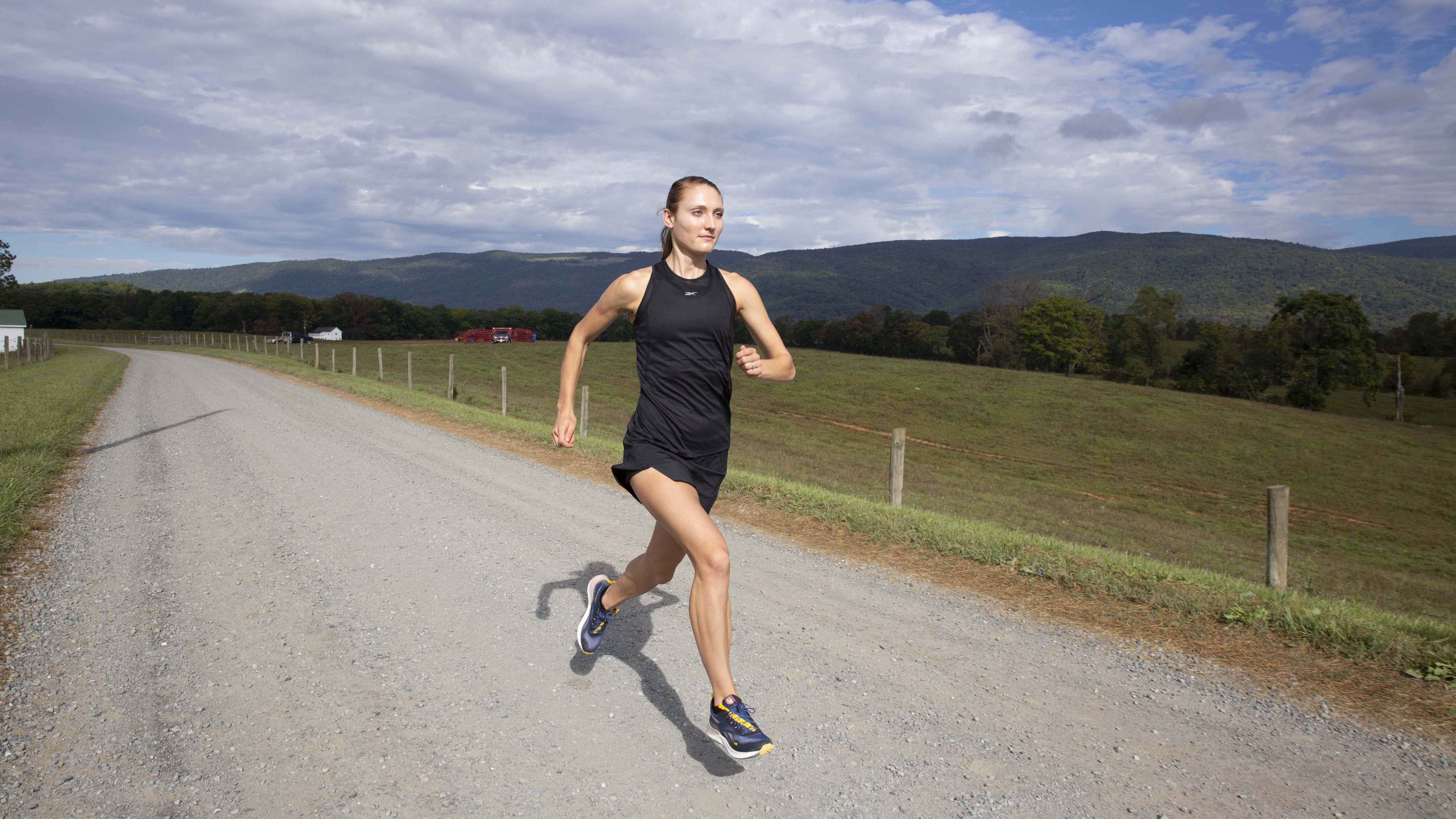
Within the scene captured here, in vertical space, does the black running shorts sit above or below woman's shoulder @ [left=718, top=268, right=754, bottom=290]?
below

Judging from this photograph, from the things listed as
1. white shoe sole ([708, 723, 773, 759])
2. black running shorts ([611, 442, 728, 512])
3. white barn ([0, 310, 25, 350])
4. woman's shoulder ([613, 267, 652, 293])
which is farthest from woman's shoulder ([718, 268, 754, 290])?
white barn ([0, 310, 25, 350])

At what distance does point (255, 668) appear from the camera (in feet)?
12.7

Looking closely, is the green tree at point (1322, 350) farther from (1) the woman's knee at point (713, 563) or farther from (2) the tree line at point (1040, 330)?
(1) the woman's knee at point (713, 563)

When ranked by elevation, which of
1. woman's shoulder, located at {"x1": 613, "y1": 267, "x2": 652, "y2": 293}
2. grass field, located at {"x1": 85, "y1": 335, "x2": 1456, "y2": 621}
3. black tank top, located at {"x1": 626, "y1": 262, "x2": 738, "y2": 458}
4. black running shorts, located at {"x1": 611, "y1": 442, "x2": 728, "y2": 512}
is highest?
woman's shoulder, located at {"x1": 613, "y1": 267, "x2": 652, "y2": 293}

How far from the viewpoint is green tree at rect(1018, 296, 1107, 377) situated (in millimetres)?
78250

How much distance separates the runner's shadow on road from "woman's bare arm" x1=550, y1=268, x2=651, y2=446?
1.22 m

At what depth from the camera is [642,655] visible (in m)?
4.16

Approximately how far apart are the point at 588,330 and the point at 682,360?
0.53 m

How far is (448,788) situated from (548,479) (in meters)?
7.25

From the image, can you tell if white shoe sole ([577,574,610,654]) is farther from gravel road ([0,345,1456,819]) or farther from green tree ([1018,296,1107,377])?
green tree ([1018,296,1107,377])

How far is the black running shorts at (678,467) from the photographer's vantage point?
319cm

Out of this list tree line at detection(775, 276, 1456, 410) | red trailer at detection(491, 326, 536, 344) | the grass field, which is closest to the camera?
the grass field

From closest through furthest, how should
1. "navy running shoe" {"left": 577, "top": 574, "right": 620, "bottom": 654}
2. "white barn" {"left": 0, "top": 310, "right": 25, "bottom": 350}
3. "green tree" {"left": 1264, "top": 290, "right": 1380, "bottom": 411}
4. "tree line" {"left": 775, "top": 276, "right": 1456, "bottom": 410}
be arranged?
1. "navy running shoe" {"left": 577, "top": 574, "right": 620, "bottom": 654}
2. "green tree" {"left": 1264, "top": 290, "right": 1380, "bottom": 411}
3. "tree line" {"left": 775, "top": 276, "right": 1456, "bottom": 410}
4. "white barn" {"left": 0, "top": 310, "right": 25, "bottom": 350}

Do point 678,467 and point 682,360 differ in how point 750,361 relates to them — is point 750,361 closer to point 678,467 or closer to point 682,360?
point 682,360
